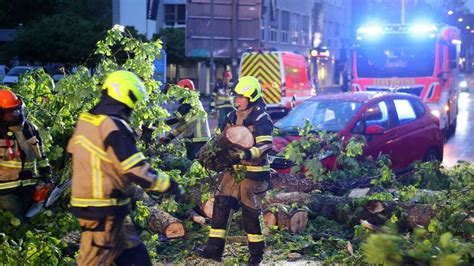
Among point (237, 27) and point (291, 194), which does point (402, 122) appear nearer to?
point (291, 194)

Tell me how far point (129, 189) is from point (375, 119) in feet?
22.0

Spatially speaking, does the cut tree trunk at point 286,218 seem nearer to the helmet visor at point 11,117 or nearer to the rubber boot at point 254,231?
the rubber boot at point 254,231

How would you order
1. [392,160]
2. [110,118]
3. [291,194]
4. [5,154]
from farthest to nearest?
[392,160], [291,194], [5,154], [110,118]

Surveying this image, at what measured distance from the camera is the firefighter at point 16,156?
21.2 feet

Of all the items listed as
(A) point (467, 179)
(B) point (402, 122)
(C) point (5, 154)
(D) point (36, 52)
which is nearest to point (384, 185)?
(A) point (467, 179)

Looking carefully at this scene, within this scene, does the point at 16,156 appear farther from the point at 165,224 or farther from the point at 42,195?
the point at 165,224

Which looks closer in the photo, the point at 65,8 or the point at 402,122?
the point at 402,122

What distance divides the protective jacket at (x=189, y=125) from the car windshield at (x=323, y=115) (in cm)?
113

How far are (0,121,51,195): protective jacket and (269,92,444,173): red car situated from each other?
13.9 ft

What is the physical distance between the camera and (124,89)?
16.1ft

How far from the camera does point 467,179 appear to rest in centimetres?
891

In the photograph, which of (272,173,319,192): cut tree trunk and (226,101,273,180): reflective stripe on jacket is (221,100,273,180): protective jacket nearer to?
(226,101,273,180): reflective stripe on jacket

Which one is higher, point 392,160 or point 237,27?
point 237,27

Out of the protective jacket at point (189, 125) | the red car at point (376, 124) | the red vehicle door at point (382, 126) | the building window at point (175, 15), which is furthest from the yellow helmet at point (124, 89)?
the building window at point (175, 15)
